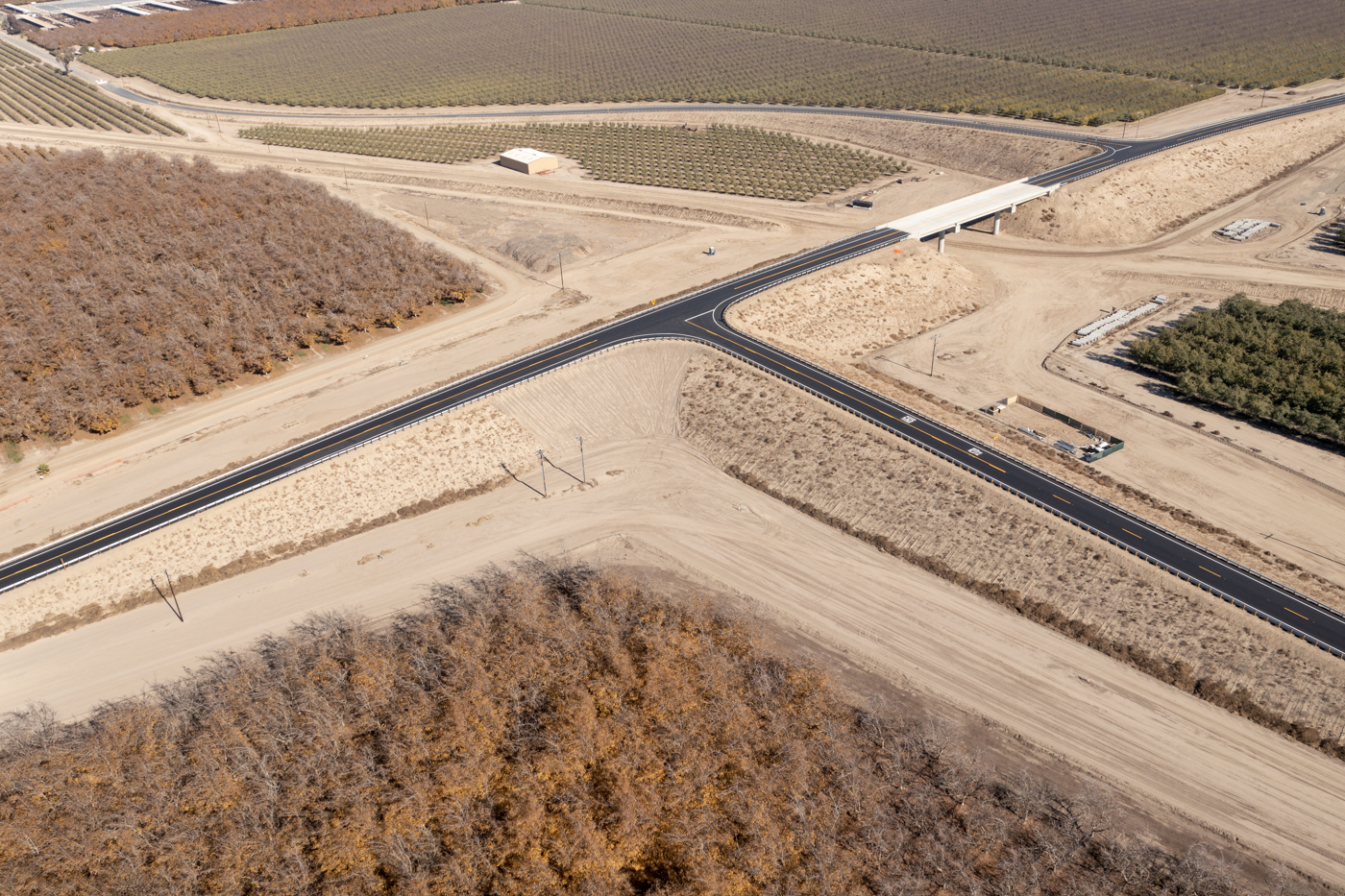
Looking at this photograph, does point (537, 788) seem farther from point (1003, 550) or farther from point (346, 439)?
point (346, 439)

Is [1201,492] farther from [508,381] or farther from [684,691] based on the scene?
[508,381]

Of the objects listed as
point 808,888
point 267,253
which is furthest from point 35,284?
point 808,888

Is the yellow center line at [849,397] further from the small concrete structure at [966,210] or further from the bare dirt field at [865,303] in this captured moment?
the small concrete structure at [966,210]

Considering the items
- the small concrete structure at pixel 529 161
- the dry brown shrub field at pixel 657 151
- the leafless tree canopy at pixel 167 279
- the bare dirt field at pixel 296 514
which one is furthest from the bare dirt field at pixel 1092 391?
the small concrete structure at pixel 529 161

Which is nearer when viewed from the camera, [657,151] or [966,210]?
[966,210]

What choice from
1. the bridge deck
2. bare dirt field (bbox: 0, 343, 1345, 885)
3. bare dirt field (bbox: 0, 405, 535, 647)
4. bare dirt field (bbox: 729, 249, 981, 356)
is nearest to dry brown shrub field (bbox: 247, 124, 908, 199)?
the bridge deck

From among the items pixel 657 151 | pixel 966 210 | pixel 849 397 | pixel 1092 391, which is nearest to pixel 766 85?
pixel 657 151

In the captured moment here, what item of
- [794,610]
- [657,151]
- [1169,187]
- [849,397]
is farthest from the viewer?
[657,151]
